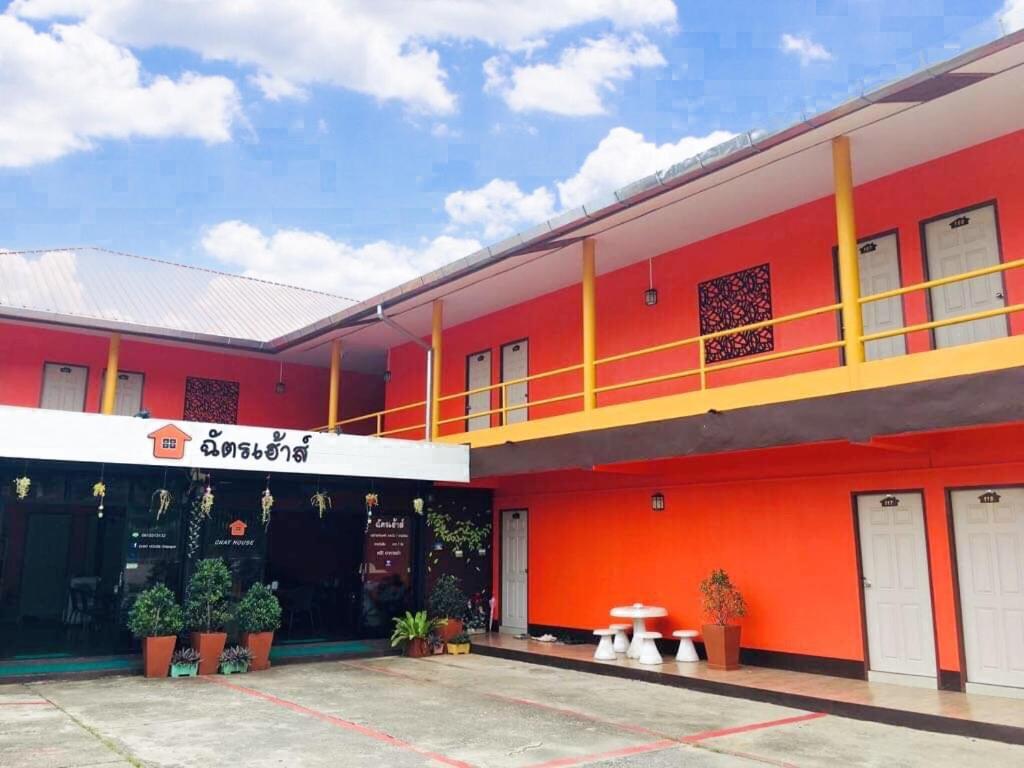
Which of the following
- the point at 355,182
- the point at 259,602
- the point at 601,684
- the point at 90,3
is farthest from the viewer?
the point at 355,182

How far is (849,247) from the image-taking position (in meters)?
7.89

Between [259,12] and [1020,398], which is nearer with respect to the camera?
[1020,398]

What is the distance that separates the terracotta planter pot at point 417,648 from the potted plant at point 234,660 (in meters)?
2.49

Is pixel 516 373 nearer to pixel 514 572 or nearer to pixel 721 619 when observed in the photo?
pixel 514 572

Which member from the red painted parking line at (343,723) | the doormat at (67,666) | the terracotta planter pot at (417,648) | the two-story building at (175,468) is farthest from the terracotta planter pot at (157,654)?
the terracotta planter pot at (417,648)

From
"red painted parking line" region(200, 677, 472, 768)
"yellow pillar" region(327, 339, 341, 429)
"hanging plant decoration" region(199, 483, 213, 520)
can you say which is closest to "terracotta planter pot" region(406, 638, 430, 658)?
"red painted parking line" region(200, 677, 472, 768)

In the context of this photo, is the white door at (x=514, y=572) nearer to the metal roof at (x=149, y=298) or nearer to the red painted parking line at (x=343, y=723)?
the red painted parking line at (x=343, y=723)

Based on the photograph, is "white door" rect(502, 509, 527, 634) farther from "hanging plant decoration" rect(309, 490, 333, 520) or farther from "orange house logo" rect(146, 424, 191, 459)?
"orange house logo" rect(146, 424, 191, 459)

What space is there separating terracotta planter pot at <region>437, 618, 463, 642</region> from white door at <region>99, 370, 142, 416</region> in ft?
25.7

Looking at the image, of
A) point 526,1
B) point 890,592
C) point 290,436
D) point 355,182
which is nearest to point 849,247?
point 890,592

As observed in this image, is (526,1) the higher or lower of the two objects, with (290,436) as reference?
higher

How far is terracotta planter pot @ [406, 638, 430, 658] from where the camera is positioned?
1229 cm

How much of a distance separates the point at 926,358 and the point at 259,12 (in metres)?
13.8

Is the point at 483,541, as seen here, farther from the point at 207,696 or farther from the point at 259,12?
the point at 259,12
